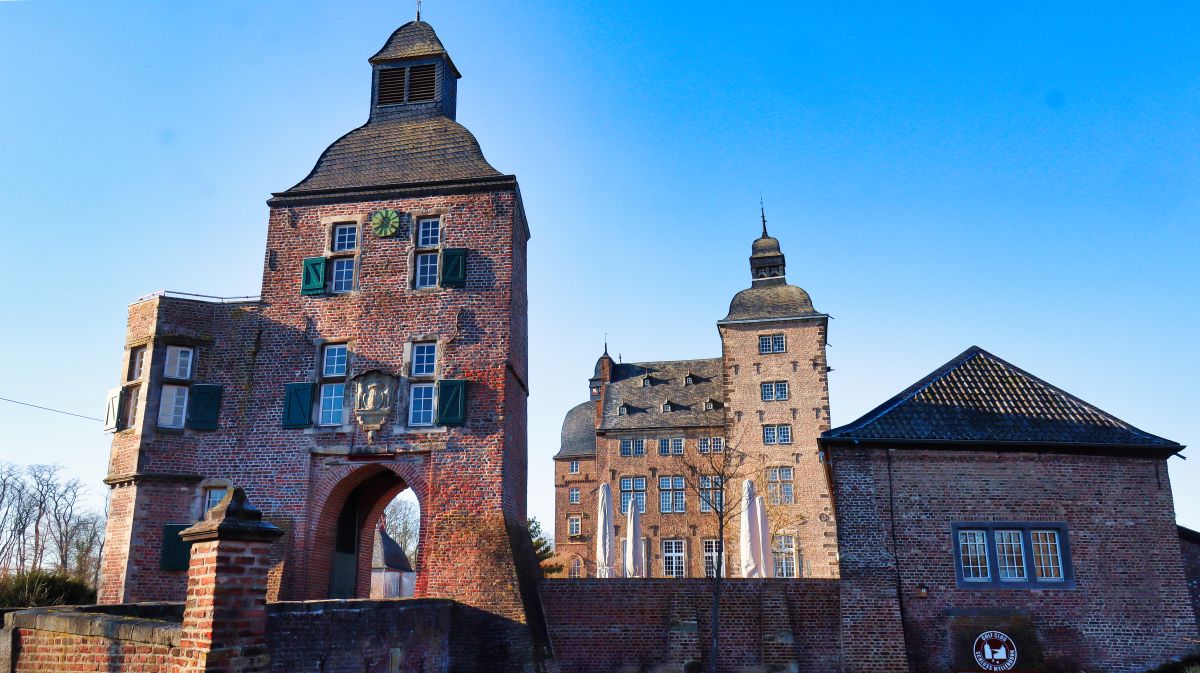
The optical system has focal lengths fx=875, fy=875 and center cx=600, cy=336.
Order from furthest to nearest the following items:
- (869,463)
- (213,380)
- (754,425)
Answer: (754,425)
(213,380)
(869,463)

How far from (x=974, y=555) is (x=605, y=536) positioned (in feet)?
34.6

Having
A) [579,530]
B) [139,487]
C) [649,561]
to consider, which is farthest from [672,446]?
[139,487]

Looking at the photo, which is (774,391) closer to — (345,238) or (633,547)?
(633,547)

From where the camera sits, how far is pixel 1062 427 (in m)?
17.7

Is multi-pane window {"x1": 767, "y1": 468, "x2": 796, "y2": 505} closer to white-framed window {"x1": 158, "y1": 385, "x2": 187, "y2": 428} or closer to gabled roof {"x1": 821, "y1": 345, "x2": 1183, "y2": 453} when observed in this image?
gabled roof {"x1": 821, "y1": 345, "x2": 1183, "y2": 453}

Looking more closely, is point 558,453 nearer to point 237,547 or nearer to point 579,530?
point 579,530

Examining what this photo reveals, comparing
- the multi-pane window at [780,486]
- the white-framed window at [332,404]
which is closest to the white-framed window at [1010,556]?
the white-framed window at [332,404]

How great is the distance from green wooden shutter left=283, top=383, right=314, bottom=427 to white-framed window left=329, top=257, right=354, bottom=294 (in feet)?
8.17

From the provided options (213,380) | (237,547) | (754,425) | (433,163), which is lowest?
(237,547)

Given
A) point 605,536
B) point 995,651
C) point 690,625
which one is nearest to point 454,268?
point 605,536

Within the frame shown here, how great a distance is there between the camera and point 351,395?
20.0 meters

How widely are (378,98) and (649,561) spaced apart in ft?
96.4

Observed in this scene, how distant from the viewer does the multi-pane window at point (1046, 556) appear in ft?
54.5

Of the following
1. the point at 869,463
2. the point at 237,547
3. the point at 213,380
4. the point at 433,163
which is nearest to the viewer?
the point at 237,547
